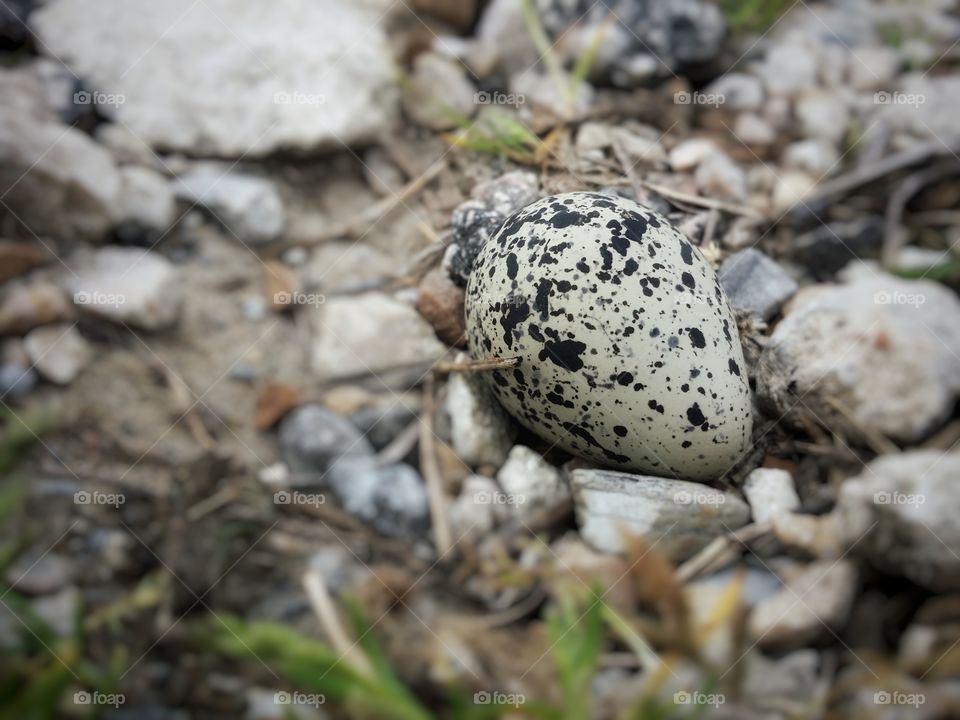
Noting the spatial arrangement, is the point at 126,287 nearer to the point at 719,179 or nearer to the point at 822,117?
the point at 719,179

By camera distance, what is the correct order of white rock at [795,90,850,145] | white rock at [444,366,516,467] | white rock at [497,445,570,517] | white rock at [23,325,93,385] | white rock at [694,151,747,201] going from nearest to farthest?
white rock at [497,445,570,517] < white rock at [444,366,516,467] < white rock at [23,325,93,385] < white rock at [694,151,747,201] < white rock at [795,90,850,145]

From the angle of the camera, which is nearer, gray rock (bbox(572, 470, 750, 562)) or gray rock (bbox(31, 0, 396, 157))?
gray rock (bbox(572, 470, 750, 562))

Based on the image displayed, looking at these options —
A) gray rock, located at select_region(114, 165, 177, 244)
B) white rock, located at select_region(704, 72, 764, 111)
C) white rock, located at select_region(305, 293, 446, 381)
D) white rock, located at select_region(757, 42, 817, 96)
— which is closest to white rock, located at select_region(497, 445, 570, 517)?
white rock, located at select_region(305, 293, 446, 381)

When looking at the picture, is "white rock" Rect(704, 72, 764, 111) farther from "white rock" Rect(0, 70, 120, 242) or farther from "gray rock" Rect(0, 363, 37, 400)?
"gray rock" Rect(0, 363, 37, 400)

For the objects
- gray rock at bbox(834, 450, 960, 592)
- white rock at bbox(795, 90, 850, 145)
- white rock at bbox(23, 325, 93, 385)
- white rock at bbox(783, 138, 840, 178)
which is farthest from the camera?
white rock at bbox(795, 90, 850, 145)

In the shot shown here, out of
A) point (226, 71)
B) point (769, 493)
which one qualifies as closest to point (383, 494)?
point (769, 493)

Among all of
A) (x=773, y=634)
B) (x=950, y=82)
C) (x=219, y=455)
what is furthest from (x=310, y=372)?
(x=950, y=82)

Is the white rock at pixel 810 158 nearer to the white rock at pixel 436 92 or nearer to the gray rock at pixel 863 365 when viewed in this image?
the gray rock at pixel 863 365

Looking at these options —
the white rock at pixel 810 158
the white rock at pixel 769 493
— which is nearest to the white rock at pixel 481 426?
the white rock at pixel 769 493

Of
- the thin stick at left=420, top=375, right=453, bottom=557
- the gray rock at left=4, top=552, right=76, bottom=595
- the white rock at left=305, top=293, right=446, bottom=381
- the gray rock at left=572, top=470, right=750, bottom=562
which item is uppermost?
the gray rock at left=572, top=470, right=750, bottom=562
